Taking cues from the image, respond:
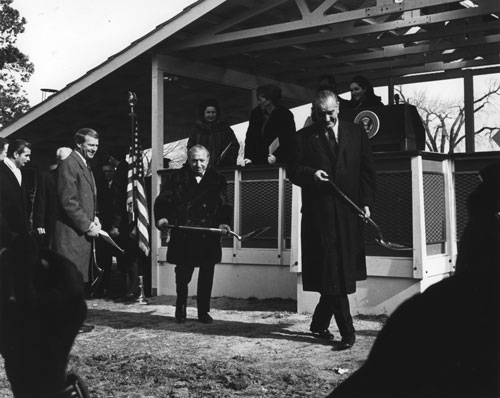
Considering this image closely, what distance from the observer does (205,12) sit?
9.68 m

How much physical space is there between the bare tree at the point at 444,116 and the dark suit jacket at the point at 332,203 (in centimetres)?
3240

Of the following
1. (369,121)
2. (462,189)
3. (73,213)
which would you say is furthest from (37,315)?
(462,189)

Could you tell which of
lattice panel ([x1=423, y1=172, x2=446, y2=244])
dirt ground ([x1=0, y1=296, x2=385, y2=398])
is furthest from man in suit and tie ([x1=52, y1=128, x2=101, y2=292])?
lattice panel ([x1=423, y1=172, x2=446, y2=244])

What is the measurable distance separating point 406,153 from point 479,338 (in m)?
6.97

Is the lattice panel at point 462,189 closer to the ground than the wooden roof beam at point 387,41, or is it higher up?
closer to the ground

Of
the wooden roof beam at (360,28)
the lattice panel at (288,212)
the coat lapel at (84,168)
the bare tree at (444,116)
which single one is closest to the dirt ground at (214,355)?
the lattice panel at (288,212)

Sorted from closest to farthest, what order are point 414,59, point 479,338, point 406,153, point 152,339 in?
1. point 479,338
2. point 152,339
3. point 406,153
4. point 414,59

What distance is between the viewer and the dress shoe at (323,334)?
648 centimetres

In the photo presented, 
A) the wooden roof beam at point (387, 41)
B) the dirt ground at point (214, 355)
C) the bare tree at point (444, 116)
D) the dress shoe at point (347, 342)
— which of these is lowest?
the dirt ground at point (214, 355)

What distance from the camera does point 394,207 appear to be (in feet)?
25.2

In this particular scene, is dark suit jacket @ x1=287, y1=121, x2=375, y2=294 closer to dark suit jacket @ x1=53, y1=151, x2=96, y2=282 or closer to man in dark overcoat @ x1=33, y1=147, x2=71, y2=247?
dark suit jacket @ x1=53, y1=151, x2=96, y2=282

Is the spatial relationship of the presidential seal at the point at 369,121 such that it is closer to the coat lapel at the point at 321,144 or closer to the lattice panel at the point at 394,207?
the lattice panel at the point at 394,207

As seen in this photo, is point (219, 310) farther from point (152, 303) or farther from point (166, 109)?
point (166, 109)

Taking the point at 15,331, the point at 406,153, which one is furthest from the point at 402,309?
the point at 406,153
